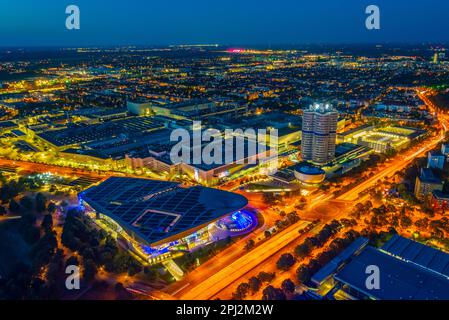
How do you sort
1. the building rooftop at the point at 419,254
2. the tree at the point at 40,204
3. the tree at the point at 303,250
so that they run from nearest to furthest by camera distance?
the building rooftop at the point at 419,254 → the tree at the point at 303,250 → the tree at the point at 40,204

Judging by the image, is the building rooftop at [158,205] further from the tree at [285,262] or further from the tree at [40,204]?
the tree at [285,262]

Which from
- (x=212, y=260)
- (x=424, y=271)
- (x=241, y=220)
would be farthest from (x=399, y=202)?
(x=212, y=260)

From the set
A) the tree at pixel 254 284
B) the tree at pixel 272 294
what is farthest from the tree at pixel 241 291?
the tree at pixel 272 294

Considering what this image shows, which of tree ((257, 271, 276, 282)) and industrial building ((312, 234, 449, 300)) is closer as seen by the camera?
industrial building ((312, 234, 449, 300))

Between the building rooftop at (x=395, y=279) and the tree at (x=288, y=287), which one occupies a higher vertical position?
the building rooftop at (x=395, y=279)

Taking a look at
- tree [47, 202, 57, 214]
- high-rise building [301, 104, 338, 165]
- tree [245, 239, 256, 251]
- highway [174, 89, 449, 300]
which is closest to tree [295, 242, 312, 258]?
highway [174, 89, 449, 300]

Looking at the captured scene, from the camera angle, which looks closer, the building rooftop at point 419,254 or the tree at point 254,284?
the tree at point 254,284

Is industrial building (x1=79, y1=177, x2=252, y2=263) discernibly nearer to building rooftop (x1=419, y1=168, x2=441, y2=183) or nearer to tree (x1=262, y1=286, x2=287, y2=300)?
tree (x1=262, y1=286, x2=287, y2=300)

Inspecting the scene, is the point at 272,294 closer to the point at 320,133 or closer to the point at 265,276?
the point at 265,276
